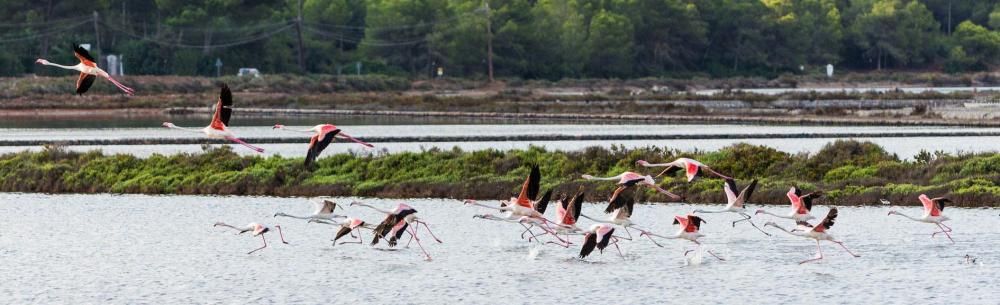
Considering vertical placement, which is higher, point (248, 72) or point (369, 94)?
point (248, 72)

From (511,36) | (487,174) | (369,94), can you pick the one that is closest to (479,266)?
(487,174)

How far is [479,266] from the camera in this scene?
25.5 meters

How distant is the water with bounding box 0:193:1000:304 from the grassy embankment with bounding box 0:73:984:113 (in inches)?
1866

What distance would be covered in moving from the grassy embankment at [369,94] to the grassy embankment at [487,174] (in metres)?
39.9

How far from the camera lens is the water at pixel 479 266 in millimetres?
22891

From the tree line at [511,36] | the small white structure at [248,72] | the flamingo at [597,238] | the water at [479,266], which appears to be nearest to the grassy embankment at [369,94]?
the small white structure at [248,72]

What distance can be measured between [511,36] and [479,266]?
110 metres

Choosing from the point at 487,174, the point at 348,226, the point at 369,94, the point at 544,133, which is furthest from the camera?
the point at 369,94

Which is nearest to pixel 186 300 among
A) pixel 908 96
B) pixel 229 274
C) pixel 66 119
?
pixel 229 274

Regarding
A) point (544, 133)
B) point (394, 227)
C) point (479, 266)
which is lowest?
point (479, 266)

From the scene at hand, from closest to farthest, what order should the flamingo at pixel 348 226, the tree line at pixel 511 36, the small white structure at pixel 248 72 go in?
the flamingo at pixel 348 226 < the small white structure at pixel 248 72 < the tree line at pixel 511 36

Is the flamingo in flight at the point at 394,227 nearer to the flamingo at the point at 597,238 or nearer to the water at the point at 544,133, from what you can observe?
the flamingo at the point at 597,238

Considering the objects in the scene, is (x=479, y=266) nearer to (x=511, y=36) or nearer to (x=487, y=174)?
(x=487, y=174)

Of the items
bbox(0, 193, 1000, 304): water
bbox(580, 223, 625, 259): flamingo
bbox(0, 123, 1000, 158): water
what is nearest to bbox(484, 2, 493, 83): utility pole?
bbox(0, 123, 1000, 158): water
